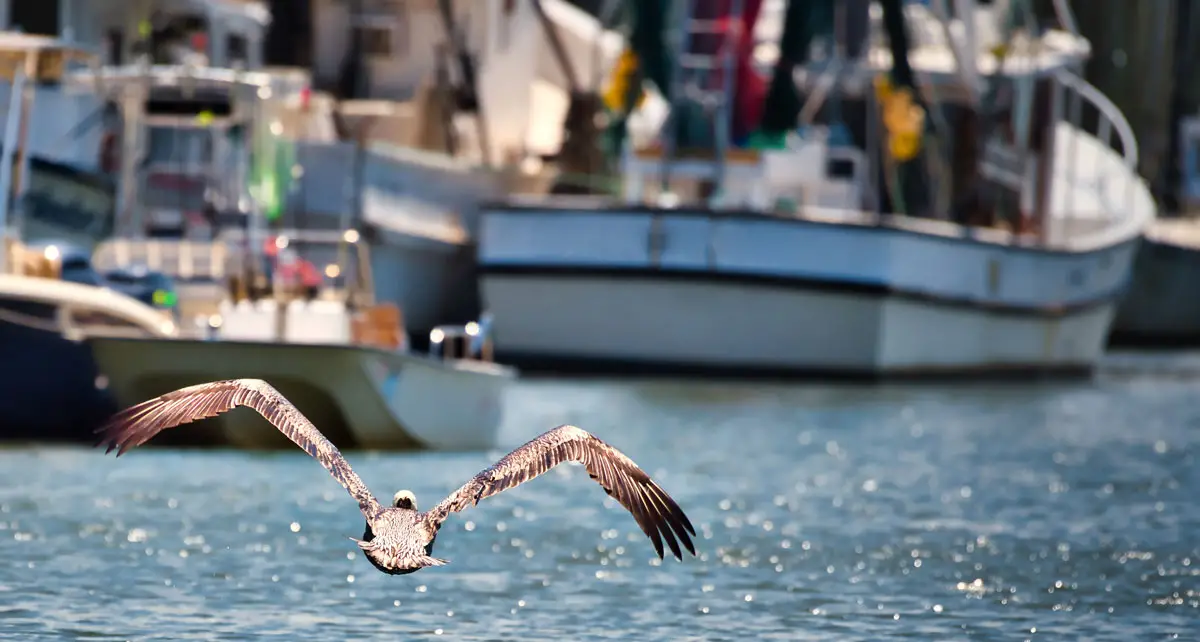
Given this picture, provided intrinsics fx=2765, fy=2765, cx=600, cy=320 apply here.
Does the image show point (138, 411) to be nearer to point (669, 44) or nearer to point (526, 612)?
point (526, 612)

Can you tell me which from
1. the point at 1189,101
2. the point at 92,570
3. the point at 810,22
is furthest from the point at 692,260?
the point at 1189,101

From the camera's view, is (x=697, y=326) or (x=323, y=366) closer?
(x=323, y=366)

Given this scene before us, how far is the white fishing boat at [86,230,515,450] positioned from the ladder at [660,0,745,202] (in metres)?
11.8

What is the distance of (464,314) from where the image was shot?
1615 inches

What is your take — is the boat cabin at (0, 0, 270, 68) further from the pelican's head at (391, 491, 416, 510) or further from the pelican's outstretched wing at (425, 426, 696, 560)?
the pelican's outstretched wing at (425, 426, 696, 560)

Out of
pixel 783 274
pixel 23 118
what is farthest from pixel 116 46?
pixel 23 118

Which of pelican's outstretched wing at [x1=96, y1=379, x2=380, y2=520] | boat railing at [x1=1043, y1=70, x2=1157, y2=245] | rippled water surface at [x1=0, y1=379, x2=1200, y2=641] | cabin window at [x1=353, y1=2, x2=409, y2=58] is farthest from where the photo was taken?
cabin window at [x1=353, y1=2, x2=409, y2=58]

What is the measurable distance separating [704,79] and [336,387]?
18091 mm

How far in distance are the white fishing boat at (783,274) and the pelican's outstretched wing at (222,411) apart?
843 inches

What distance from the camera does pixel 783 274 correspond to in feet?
121

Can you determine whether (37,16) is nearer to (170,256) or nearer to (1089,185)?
(170,256)

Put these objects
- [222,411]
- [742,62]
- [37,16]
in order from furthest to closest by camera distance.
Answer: [742,62]
[37,16]
[222,411]

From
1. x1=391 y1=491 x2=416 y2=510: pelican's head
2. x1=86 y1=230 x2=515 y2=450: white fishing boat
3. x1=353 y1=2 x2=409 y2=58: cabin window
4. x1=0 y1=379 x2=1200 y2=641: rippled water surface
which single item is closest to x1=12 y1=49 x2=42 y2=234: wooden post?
x1=86 y1=230 x2=515 y2=450: white fishing boat

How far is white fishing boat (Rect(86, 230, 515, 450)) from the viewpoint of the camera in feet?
79.1
